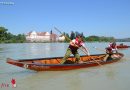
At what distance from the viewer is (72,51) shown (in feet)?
52.8

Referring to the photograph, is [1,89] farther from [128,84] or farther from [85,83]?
[128,84]

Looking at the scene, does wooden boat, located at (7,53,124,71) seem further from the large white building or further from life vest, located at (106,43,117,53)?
the large white building

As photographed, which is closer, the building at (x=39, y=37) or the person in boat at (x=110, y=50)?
the person in boat at (x=110, y=50)

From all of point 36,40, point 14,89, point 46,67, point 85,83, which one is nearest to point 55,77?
point 46,67

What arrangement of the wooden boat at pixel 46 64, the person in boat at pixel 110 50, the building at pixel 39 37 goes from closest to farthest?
the wooden boat at pixel 46 64 < the person in boat at pixel 110 50 < the building at pixel 39 37

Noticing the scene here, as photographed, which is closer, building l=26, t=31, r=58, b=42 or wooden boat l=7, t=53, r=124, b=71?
wooden boat l=7, t=53, r=124, b=71

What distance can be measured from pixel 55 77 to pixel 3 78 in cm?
283

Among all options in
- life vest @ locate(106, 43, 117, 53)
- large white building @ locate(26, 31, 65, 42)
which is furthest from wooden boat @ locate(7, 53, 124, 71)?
large white building @ locate(26, 31, 65, 42)

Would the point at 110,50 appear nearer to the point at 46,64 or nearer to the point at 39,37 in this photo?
the point at 46,64

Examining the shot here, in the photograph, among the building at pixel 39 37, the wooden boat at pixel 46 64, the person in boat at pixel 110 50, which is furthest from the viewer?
the building at pixel 39 37

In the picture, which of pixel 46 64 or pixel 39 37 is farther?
pixel 39 37

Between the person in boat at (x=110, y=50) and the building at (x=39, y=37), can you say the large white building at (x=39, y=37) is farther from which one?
the person in boat at (x=110, y=50)

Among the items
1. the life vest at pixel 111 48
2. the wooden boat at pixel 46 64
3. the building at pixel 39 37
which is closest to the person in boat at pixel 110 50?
the life vest at pixel 111 48

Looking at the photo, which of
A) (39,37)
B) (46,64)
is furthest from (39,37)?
(46,64)
